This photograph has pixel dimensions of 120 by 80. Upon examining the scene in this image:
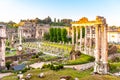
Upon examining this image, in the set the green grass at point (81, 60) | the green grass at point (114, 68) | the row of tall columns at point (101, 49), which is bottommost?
the green grass at point (114, 68)

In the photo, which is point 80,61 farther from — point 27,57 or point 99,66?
point 27,57

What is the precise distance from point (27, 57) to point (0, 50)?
13.3 meters

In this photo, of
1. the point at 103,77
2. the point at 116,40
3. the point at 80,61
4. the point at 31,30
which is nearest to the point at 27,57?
the point at 80,61

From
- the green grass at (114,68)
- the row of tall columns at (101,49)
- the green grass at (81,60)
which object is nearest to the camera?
the row of tall columns at (101,49)

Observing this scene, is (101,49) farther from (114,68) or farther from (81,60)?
(81,60)

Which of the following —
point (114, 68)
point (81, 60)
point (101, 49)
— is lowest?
point (114, 68)

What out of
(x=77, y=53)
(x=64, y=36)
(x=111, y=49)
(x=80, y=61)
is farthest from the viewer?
(x=64, y=36)

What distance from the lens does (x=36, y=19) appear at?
416 feet

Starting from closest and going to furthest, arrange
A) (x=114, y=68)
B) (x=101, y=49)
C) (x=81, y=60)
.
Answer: (x=114, y=68), (x=101, y=49), (x=81, y=60)

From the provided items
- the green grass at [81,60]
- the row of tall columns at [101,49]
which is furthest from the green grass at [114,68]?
the green grass at [81,60]

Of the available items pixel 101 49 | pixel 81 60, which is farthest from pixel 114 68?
pixel 81 60

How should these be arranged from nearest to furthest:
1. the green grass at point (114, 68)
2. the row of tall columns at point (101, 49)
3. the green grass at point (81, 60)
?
1. the row of tall columns at point (101, 49)
2. the green grass at point (114, 68)
3. the green grass at point (81, 60)

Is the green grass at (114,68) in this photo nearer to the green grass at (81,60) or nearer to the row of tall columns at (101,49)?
the row of tall columns at (101,49)

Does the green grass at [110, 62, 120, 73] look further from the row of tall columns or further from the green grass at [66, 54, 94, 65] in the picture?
the green grass at [66, 54, 94, 65]
